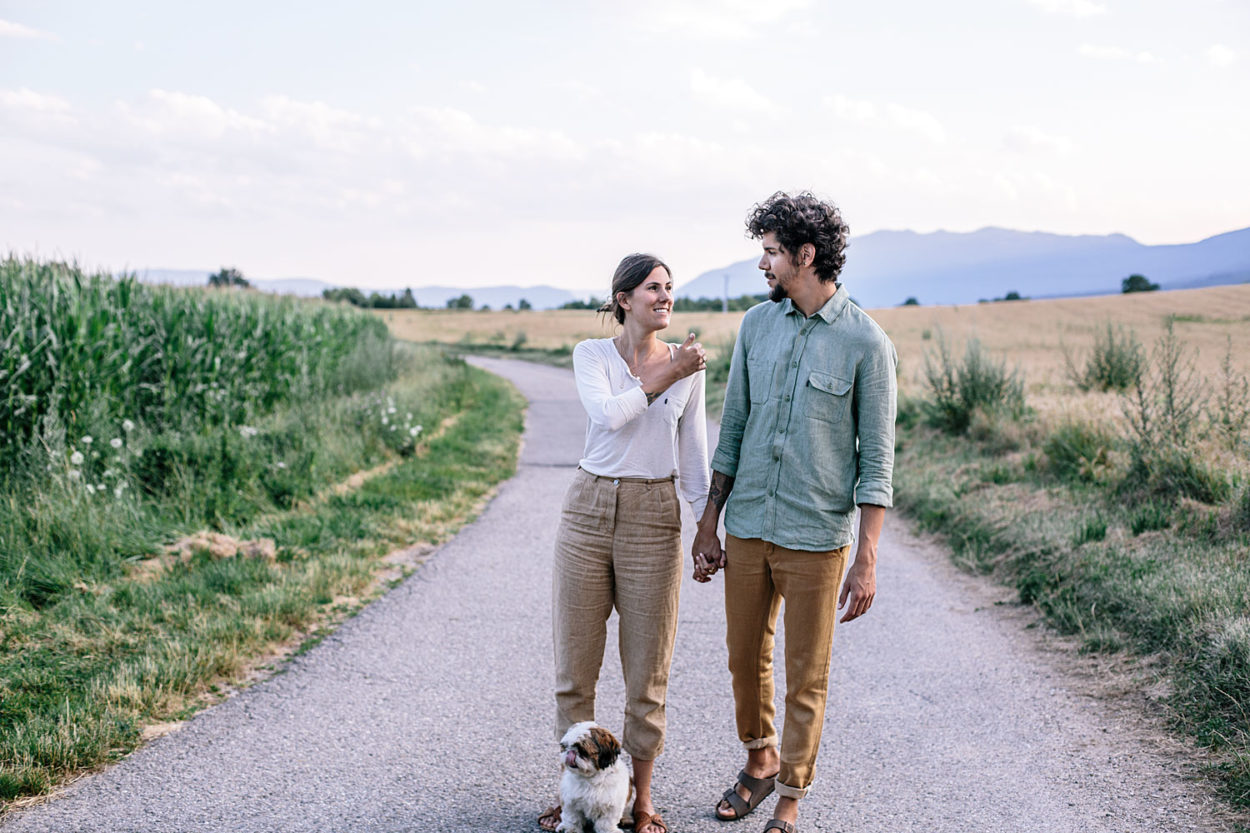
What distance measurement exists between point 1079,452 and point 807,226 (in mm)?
6709

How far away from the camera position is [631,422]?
120 inches

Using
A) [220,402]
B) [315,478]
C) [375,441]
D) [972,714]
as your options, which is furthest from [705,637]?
[220,402]

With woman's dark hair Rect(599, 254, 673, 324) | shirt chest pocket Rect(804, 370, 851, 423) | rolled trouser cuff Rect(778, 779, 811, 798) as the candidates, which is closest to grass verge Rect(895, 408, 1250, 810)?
rolled trouser cuff Rect(778, 779, 811, 798)

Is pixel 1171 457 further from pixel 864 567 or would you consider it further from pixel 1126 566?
pixel 864 567

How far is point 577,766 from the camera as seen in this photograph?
2.82 meters

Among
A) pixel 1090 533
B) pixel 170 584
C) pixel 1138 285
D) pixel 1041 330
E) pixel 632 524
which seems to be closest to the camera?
pixel 632 524

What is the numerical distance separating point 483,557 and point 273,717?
10.1 ft

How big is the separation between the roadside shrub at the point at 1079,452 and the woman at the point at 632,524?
6.09 meters

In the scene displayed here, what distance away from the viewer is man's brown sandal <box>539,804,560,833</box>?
10.2 ft

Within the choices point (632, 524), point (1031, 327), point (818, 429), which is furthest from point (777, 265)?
point (1031, 327)

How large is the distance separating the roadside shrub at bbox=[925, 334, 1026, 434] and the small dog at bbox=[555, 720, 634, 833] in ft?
29.7

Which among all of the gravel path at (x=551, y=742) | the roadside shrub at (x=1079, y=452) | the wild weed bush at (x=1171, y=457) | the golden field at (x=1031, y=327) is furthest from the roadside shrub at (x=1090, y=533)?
the golden field at (x=1031, y=327)

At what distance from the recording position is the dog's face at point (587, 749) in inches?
111

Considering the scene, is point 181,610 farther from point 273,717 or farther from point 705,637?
point 705,637
